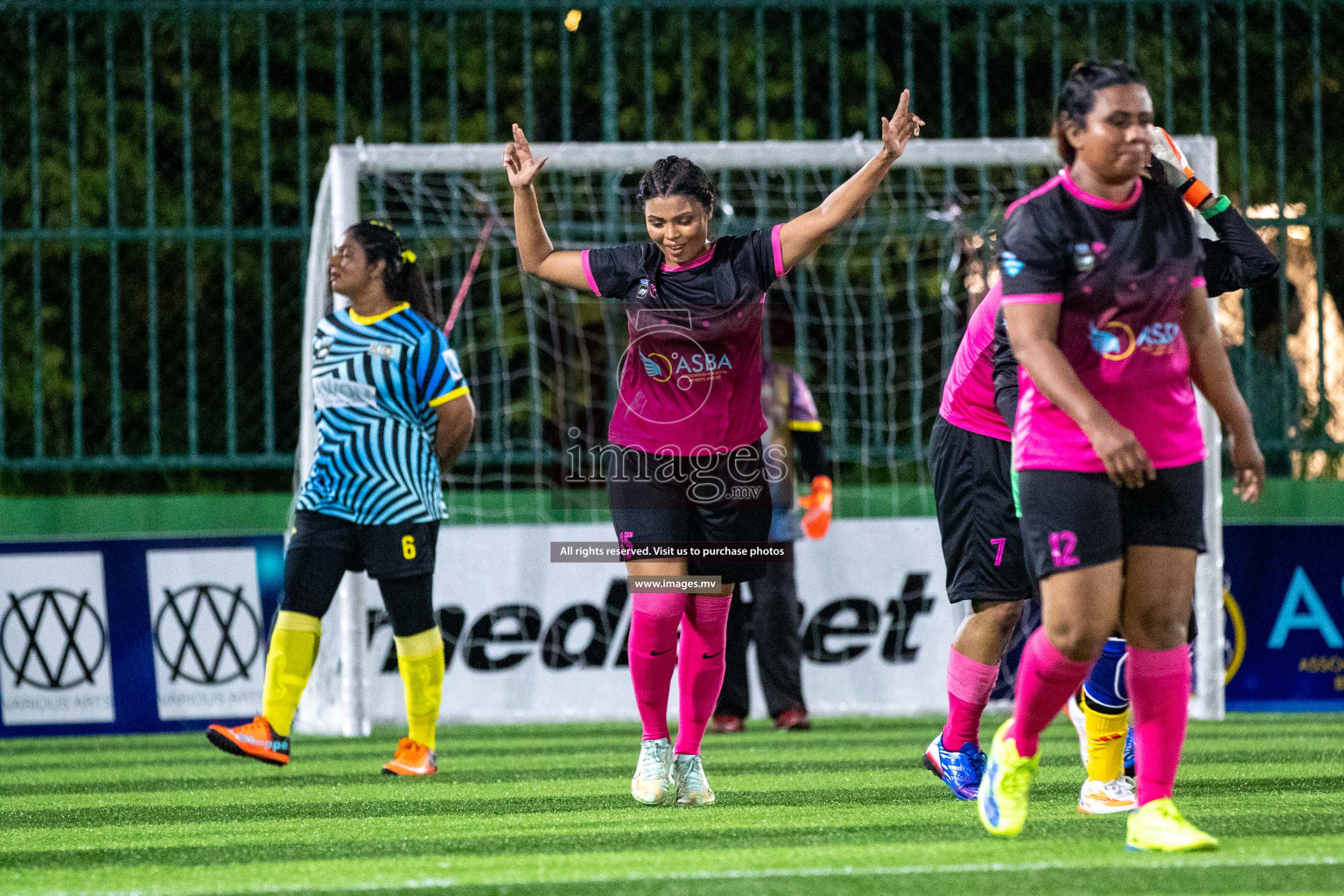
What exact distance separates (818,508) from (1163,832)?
14.7 ft

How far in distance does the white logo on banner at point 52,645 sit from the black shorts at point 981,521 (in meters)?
5.16

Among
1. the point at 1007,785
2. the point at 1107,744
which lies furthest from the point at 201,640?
the point at 1007,785

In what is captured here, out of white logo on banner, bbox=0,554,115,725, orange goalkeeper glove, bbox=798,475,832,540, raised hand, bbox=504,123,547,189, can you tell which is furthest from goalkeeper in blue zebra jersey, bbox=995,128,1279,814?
white logo on banner, bbox=0,554,115,725

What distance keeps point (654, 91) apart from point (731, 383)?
21.3 ft

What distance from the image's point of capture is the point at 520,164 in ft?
18.3

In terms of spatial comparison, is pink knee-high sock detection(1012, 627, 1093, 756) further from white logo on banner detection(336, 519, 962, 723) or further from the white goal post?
white logo on banner detection(336, 519, 962, 723)

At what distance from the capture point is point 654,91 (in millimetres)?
11570

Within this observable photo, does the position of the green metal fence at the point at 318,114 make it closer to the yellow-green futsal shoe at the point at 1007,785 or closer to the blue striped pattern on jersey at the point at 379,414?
the blue striped pattern on jersey at the point at 379,414

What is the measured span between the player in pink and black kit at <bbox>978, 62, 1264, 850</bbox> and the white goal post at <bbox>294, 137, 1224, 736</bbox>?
4.69 m

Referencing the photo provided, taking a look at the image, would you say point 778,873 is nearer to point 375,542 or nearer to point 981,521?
point 981,521

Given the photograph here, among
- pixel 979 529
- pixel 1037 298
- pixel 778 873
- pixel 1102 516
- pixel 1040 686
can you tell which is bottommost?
pixel 778 873

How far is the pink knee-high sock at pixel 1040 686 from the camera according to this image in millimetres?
4242

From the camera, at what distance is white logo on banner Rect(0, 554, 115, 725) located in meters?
9.09

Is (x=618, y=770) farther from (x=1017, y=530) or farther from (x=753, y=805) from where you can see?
(x=1017, y=530)
